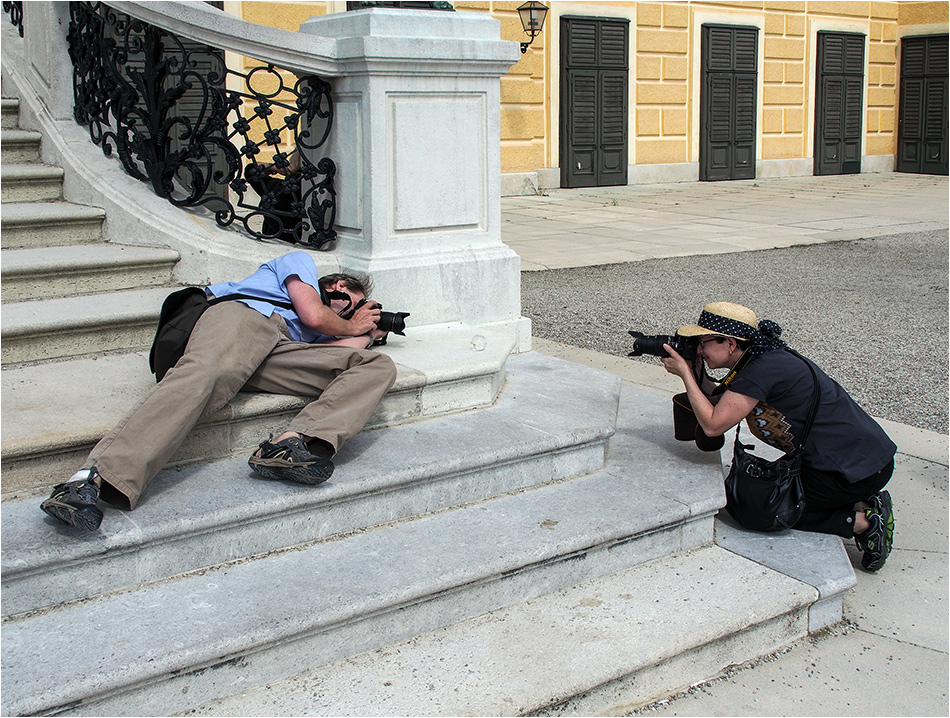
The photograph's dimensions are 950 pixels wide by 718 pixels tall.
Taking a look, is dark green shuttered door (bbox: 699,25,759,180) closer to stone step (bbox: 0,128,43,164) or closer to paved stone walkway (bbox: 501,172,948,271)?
paved stone walkway (bbox: 501,172,948,271)

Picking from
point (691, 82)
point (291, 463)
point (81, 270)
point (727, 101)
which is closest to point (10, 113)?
point (81, 270)

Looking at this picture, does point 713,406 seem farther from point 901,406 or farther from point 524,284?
point 524,284

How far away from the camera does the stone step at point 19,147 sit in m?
5.50

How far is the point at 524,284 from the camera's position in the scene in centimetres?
880

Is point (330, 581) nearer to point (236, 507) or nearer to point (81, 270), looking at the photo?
point (236, 507)

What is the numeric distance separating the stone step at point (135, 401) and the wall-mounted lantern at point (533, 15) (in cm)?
1243

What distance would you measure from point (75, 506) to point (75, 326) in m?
1.39

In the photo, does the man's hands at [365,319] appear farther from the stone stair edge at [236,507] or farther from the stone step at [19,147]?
the stone step at [19,147]

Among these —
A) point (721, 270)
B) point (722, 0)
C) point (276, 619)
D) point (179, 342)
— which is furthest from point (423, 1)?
point (722, 0)

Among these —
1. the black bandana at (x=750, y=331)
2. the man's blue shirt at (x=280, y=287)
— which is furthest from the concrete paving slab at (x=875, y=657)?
the man's blue shirt at (x=280, y=287)

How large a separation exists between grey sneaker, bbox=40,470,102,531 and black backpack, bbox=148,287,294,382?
64 centimetres

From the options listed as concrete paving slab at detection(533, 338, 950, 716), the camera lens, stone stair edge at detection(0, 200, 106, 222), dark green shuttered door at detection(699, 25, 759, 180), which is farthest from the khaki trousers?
dark green shuttered door at detection(699, 25, 759, 180)

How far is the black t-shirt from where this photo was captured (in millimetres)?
3479

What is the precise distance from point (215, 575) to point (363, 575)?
1.44 ft
